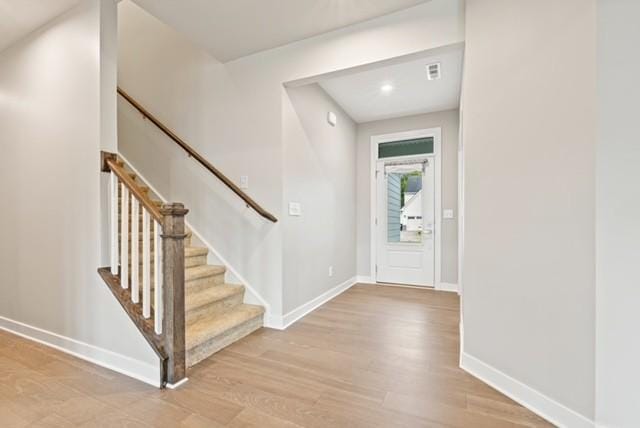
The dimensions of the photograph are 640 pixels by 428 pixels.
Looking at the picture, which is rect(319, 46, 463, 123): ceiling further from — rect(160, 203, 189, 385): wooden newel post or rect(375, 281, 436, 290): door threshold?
rect(375, 281, 436, 290): door threshold

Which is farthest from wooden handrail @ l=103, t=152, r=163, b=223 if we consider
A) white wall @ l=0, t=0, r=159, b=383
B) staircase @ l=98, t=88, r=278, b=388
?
white wall @ l=0, t=0, r=159, b=383

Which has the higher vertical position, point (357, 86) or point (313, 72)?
point (357, 86)

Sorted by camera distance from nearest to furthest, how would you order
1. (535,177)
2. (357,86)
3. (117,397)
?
1. (535,177)
2. (117,397)
3. (357,86)

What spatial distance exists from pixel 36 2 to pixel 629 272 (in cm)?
396

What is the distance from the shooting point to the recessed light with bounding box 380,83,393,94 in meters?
3.51

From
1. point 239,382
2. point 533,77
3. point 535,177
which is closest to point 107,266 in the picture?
point 239,382

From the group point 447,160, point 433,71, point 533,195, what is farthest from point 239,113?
point 447,160

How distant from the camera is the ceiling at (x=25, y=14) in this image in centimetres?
220

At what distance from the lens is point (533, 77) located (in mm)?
1623

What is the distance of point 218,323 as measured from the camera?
2432 millimetres

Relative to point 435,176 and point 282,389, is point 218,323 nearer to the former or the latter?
point 282,389

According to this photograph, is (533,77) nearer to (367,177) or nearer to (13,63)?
(367,177)

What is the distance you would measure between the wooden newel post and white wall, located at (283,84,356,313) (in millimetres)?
1131

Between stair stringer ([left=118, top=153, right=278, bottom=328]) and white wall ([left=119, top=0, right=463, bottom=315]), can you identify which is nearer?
white wall ([left=119, top=0, right=463, bottom=315])
